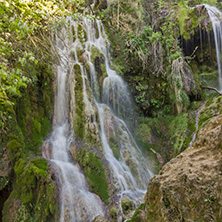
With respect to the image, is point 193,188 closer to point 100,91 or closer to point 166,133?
point 166,133

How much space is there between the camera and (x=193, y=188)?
1.95 m

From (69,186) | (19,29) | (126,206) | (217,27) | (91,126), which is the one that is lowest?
(126,206)

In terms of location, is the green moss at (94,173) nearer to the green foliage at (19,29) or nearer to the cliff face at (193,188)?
the green foliage at (19,29)

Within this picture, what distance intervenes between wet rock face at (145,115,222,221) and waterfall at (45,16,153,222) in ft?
9.16

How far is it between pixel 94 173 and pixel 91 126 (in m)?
1.75

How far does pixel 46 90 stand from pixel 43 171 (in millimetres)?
4166

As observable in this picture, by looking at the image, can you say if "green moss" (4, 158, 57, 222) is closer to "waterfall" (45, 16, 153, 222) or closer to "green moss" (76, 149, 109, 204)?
"waterfall" (45, 16, 153, 222)

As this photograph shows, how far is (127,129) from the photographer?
299 inches

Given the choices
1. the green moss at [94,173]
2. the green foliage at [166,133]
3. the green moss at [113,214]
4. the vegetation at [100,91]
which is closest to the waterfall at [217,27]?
the vegetation at [100,91]

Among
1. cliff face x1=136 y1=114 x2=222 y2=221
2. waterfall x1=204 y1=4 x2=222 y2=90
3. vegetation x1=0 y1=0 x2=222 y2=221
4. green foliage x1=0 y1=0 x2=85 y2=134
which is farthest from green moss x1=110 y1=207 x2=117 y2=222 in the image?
waterfall x1=204 y1=4 x2=222 y2=90

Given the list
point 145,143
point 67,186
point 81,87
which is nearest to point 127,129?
point 145,143

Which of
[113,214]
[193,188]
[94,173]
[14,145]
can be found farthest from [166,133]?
[193,188]

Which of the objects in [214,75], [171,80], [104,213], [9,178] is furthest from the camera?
[214,75]

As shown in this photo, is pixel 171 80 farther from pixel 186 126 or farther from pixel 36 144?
pixel 36 144
